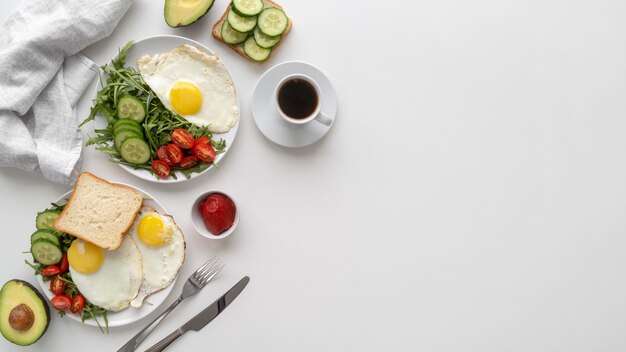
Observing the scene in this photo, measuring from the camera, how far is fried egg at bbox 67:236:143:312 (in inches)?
88.7

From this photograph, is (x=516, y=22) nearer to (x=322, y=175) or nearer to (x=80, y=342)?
(x=322, y=175)

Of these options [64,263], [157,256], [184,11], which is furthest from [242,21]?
[64,263]

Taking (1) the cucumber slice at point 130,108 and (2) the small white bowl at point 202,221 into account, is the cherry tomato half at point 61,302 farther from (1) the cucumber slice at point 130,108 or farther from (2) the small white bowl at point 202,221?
(1) the cucumber slice at point 130,108

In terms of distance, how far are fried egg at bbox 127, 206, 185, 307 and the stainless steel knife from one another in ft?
0.73

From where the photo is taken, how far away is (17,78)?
2227mm

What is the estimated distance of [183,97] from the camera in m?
2.31

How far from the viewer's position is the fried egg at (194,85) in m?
2.32

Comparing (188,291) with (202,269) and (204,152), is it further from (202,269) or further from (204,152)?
(204,152)

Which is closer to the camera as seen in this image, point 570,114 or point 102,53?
point 102,53

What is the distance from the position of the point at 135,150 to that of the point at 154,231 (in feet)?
1.23

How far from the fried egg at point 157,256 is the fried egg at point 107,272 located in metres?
0.03

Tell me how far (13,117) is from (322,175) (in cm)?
143

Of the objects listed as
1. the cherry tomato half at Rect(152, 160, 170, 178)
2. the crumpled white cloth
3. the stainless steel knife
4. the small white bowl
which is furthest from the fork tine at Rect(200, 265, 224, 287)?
the crumpled white cloth

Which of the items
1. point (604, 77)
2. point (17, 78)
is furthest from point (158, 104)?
point (604, 77)
